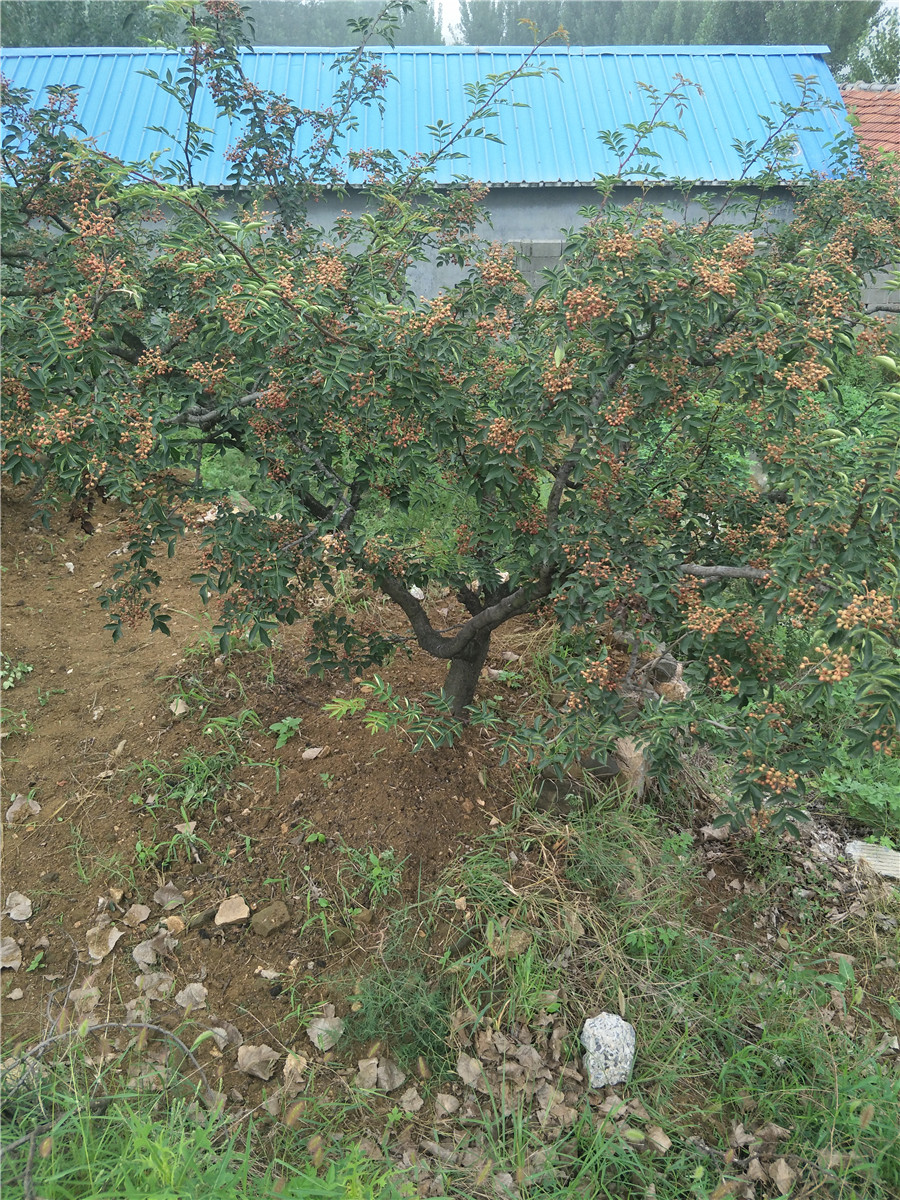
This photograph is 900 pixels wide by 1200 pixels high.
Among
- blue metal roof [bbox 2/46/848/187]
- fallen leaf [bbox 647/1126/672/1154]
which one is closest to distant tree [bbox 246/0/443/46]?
blue metal roof [bbox 2/46/848/187]

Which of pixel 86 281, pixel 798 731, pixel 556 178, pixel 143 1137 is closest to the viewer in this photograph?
pixel 143 1137

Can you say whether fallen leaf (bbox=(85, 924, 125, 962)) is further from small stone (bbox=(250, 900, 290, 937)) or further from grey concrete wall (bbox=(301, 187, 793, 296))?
grey concrete wall (bbox=(301, 187, 793, 296))

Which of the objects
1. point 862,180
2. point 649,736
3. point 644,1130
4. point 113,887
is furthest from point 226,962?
point 862,180

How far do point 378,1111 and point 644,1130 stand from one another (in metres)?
0.69

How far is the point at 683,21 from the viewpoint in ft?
50.5

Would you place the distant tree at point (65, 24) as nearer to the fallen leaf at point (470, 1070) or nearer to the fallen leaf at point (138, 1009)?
the fallen leaf at point (138, 1009)

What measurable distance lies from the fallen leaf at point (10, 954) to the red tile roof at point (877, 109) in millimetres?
9757

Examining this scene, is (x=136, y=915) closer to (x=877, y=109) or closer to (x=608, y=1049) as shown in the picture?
(x=608, y=1049)

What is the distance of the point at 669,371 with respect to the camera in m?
2.07

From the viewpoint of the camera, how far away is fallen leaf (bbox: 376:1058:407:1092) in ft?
7.38

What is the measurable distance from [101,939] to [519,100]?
27.9 ft

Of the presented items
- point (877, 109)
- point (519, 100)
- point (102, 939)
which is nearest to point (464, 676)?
point (102, 939)

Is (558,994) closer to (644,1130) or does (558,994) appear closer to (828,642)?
(644,1130)

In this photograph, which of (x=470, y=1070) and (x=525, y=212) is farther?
(x=525, y=212)
